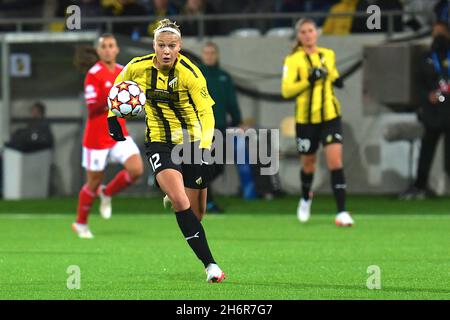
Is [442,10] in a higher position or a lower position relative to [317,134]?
higher

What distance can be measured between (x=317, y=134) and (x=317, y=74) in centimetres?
83

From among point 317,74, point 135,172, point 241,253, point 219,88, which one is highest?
point 317,74

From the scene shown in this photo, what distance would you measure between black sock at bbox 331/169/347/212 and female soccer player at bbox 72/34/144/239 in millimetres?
2499

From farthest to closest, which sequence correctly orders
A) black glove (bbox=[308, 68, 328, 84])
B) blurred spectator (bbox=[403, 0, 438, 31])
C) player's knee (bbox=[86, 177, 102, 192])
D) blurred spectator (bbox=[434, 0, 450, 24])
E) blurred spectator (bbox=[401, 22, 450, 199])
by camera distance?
blurred spectator (bbox=[403, 0, 438, 31]) < blurred spectator (bbox=[434, 0, 450, 24]) < blurred spectator (bbox=[401, 22, 450, 199]) < black glove (bbox=[308, 68, 328, 84]) < player's knee (bbox=[86, 177, 102, 192])

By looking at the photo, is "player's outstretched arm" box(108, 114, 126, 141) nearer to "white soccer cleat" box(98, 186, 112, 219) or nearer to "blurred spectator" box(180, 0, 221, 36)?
"white soccer cleat" box(98, 186, 112, 219)

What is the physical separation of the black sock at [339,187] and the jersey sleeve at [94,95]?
3050mm

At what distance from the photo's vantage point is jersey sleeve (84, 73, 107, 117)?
45.8ft

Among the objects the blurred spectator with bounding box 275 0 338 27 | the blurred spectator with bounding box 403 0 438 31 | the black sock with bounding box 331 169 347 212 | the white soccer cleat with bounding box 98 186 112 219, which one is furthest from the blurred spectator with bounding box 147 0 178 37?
the black sock with bounding box 331 169 347 212

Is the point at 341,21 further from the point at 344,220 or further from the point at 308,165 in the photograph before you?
the point at 344,220

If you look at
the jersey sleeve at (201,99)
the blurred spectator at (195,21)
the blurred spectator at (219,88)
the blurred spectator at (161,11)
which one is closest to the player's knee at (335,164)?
the blurred spectator at (219,88)

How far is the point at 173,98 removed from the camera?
1028 centimetres

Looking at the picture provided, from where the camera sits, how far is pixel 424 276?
10.3m

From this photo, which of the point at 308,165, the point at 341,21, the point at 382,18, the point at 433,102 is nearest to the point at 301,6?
the point at 341,21

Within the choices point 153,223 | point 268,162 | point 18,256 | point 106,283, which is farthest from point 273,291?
point 268,162
